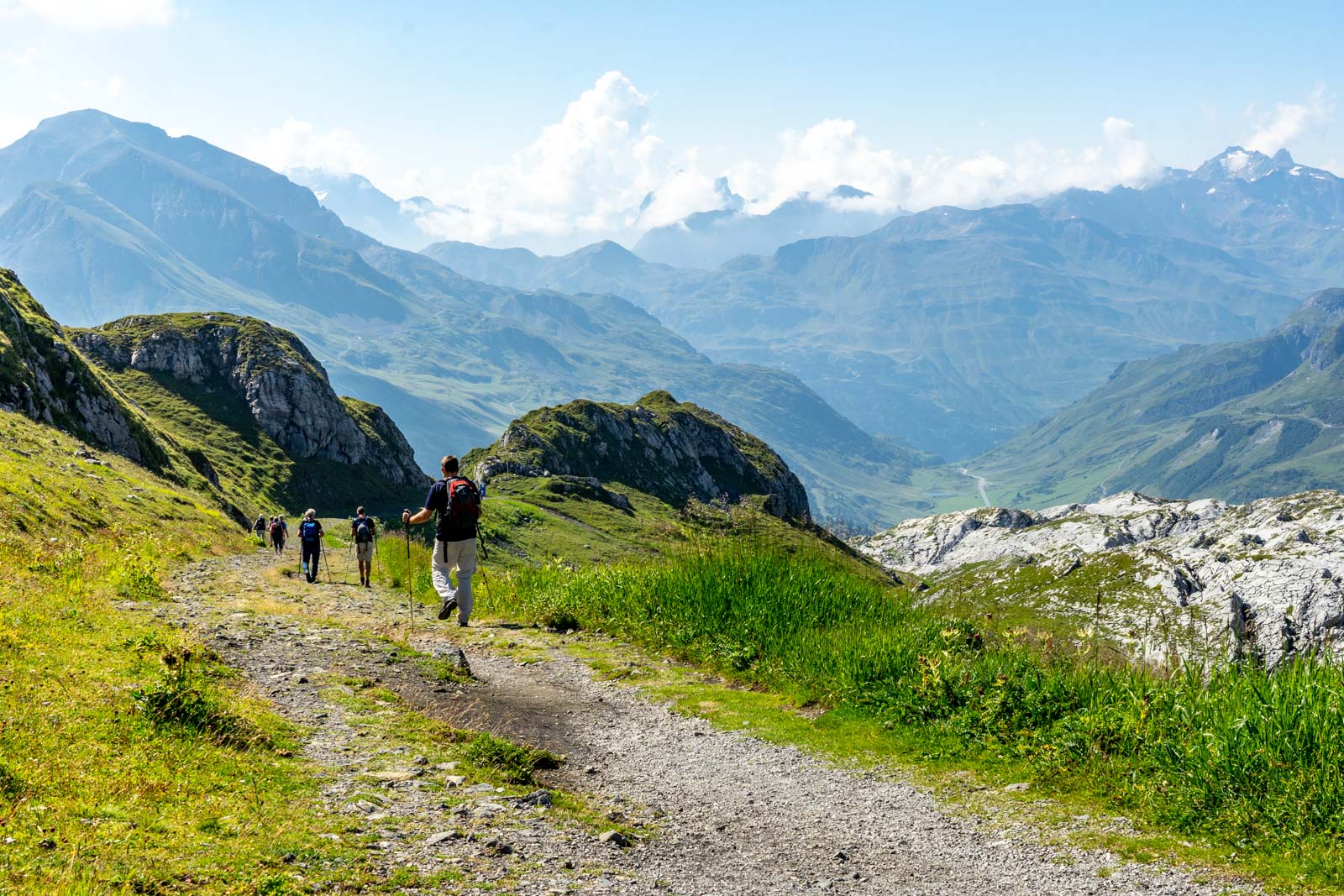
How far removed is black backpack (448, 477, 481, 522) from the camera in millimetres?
19203

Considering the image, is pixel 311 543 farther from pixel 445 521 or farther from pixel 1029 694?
pixel 1029 694

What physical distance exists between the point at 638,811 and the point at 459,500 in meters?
11.0

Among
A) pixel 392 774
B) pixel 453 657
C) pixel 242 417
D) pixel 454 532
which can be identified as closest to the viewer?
pixel 392 774

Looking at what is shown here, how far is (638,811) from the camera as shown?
958cm

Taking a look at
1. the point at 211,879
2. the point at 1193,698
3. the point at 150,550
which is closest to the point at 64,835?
the point at 211,879

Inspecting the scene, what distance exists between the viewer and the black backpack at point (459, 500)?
19203mm

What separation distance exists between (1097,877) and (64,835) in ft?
27.8

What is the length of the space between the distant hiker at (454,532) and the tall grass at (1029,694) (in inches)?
138

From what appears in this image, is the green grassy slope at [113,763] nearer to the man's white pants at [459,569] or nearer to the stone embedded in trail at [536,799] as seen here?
the stone embedded in trail at [536,799]

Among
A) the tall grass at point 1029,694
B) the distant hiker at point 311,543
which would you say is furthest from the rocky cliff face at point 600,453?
the tall grass at point 1029,694

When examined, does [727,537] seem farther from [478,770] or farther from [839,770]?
[478,770]

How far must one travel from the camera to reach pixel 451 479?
19.5m

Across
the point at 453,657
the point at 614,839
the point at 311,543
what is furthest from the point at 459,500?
the point at 311,543

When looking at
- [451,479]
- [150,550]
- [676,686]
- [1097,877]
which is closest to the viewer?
[1097,877]
